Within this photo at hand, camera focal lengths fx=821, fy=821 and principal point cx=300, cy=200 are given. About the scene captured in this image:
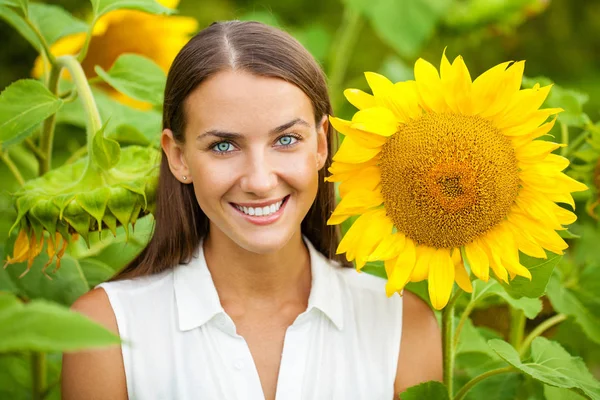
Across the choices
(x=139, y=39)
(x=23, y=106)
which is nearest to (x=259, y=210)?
(x=23, y=106)

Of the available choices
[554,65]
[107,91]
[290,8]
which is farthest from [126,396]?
[554,65]

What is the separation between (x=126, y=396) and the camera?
40.3 inches

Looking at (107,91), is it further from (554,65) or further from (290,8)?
(554,65)

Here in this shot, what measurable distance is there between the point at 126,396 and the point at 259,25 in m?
0.50

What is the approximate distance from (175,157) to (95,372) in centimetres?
28

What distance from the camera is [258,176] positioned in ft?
3.16

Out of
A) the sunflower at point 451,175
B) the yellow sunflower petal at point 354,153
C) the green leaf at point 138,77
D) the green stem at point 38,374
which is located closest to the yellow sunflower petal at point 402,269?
the sunflower at point 451,175

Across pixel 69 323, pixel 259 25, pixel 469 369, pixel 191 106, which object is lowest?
pixel 469 369

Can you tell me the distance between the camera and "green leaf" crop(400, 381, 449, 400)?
3.24ft

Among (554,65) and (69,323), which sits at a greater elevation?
(554,65)

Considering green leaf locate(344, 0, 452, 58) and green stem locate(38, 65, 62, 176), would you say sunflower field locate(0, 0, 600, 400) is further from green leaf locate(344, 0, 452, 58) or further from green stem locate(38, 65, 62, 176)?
green leaf locate(344, 0, 452, 58)

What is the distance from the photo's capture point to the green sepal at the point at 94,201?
3.13 feet

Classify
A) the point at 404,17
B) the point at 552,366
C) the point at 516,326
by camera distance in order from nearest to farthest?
the point at 552,366, the point at 516,326, the point at 404,17

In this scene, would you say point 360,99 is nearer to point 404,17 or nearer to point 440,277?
point 440,277
